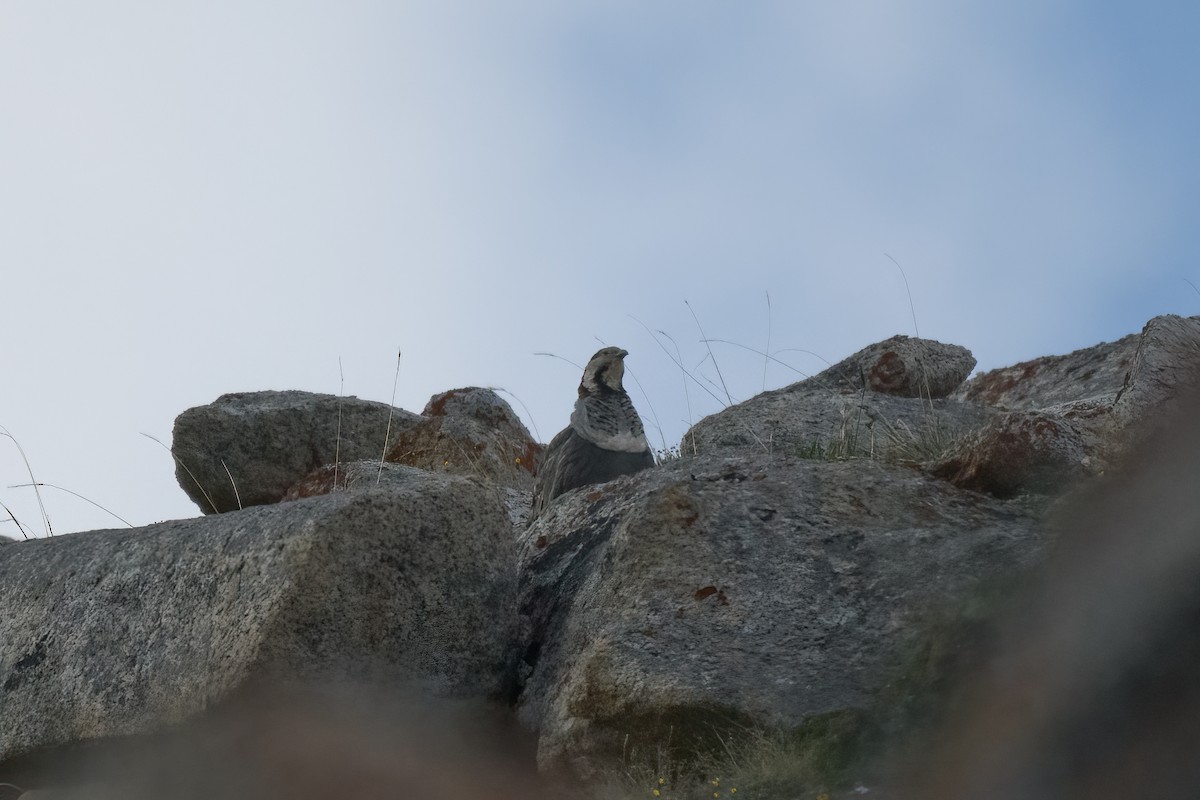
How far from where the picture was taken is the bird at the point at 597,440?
289 inches

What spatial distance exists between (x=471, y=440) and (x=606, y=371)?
1.43m

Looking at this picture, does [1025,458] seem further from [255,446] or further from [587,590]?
[255,446]

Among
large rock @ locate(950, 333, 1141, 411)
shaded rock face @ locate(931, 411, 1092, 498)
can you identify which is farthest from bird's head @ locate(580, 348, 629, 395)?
shaded rock face @ locate(931, 411, 1092, 498)

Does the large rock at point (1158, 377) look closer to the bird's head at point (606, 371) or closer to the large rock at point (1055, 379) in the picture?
the large rock at point (1055, 379)

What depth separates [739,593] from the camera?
420cm

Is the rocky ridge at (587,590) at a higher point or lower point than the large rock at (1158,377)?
lower

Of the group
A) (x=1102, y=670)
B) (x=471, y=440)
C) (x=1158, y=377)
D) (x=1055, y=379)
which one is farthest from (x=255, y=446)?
(x=1102, y=670)

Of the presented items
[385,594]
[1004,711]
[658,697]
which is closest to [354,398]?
[385,594]

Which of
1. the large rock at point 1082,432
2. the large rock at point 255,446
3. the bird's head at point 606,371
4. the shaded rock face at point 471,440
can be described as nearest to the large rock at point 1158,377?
the large rock at point 1082,432

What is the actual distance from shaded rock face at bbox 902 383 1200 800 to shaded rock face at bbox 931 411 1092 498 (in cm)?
104

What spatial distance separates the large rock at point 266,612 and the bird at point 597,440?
255cm

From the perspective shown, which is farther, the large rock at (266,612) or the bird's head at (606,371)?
the bird's head at (606,371)

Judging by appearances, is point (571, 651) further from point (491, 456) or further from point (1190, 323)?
point (491, 456)

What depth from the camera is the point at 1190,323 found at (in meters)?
4.85
